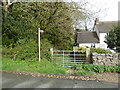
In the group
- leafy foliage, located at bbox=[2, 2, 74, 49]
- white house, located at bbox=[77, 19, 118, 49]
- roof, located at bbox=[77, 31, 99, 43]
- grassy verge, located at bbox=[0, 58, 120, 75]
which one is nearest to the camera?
grassy verge, located at bbox=[0, 58, 120, 75]

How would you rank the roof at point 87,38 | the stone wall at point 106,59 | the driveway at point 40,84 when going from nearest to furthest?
1. the driveway at point 40,84
2. the stone wall at point 106,59
3. the roof at point 87,38

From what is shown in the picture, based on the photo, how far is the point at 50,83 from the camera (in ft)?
13.2

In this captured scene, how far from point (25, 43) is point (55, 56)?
214 cm

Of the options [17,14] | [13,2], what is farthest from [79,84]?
[13,2]

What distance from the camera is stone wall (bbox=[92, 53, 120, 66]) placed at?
20.2 feet

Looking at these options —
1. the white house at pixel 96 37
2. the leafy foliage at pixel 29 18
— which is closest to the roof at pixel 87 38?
the white house at pixel 96 37

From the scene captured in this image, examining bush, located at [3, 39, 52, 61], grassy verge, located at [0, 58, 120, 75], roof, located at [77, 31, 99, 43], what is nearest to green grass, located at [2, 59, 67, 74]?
grassy verge, located at [0, 58, 120, 75]

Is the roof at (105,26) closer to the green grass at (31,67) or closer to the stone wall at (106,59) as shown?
the stone wall at (106,59)

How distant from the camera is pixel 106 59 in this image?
6.27m

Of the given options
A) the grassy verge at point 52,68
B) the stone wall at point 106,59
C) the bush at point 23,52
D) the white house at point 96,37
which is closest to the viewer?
the grassy verge at point 52,68

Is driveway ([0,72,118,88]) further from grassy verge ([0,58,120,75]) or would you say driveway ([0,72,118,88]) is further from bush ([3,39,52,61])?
bush ([3,39,52,61])

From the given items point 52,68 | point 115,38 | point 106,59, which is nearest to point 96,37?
point 115,38

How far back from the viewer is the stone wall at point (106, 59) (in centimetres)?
617

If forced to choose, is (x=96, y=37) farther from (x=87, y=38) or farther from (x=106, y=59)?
(x=106, y=59)
